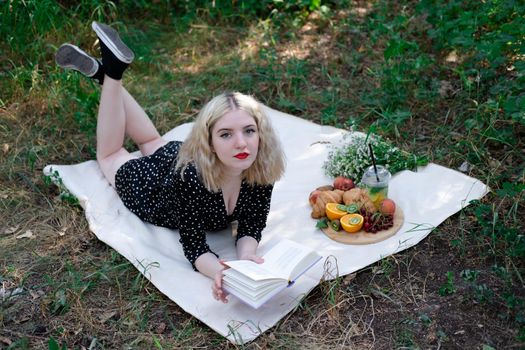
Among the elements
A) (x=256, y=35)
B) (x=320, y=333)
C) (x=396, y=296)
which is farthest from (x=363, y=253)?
(x=256, y=35)

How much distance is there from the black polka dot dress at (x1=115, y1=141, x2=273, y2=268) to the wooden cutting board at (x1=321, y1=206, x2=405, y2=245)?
0.42 meters

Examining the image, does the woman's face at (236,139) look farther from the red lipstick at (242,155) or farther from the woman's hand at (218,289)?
the woman's hand at (218,289)

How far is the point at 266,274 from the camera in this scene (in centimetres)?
278

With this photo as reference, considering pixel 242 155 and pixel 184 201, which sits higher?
pixel 242 155

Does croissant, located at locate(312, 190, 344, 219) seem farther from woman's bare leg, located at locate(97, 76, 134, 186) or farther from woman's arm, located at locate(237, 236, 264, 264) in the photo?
woman's bare leg, located at locate(97, 76, 134, 186)

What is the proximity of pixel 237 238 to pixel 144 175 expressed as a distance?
2.34ft

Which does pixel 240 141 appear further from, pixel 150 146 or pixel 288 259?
pixel 150 146

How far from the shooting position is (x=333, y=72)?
203 inches

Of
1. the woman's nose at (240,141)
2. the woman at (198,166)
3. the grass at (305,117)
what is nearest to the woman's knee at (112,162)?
the woman at (198,166)

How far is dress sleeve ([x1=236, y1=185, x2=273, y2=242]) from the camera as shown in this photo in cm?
328

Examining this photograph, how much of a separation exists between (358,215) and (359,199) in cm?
10

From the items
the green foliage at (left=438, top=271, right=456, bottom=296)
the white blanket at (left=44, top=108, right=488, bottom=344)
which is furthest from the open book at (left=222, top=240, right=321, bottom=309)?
the green foliage at (left=438, top=271, right=456, bottom=296)

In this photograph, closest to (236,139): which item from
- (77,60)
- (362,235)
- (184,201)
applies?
(184,201)

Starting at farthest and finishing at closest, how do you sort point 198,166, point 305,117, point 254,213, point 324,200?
point 305,117, point 324,200, point 254,213, point 198,166
